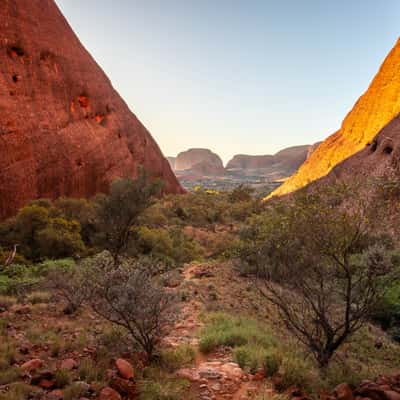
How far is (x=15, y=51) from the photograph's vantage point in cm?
1806

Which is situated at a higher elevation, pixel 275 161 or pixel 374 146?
pixel 275 161

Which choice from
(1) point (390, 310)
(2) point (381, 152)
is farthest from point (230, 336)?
(2) point (381, 152)

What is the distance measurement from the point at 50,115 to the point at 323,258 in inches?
774

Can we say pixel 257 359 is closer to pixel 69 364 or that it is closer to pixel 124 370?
pixel 124 370

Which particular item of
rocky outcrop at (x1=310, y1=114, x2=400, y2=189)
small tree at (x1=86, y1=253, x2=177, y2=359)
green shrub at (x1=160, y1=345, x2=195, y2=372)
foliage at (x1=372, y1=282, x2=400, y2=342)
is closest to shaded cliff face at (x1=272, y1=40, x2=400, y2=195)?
rocky outcrop at (x1=310, y1=114, x2=400, y2=189)

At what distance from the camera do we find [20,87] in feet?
57.4

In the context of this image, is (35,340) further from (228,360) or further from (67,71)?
(67,71)

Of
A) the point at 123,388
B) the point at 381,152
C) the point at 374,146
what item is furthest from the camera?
the point at 374,146

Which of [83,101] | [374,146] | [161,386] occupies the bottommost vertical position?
[161,386]

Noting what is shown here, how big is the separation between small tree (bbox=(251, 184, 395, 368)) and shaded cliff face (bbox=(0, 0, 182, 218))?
12.3 meters

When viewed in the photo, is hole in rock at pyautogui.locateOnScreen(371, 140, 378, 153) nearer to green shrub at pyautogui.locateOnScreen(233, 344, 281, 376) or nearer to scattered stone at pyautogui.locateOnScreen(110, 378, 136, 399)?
green shrub at pyautogui.locateOnScreen(233, 344, 281, 376)

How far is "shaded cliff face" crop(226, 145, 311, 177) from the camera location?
140 m

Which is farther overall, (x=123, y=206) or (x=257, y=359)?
(x=123, y=206)

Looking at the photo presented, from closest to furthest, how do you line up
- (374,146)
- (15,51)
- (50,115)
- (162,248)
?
1. (162,248)
2. (15,51)
3. (50,115)
4. (374,146)
